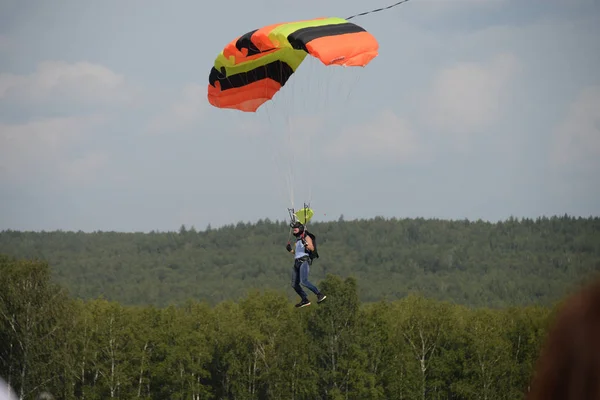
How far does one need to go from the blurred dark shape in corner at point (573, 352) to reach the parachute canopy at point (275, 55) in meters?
17.9

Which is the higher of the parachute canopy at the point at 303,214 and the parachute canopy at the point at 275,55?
the parachute canopy at the point at 275,55

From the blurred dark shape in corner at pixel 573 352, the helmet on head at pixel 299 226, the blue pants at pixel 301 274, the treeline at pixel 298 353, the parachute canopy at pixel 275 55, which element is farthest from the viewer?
the treeline at pixel 298 353

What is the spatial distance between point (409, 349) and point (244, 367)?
11.9 metres

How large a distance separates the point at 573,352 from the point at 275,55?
22076 mm

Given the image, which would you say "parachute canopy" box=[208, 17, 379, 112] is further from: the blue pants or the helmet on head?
the blue pants

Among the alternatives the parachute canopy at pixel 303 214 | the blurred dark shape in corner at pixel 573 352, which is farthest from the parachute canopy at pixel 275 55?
the blurred dark shape in corner at pixel 573 352

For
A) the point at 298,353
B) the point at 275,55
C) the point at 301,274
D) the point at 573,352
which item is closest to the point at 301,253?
the point at 301,274

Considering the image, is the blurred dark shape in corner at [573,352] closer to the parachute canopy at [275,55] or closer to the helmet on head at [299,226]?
the parachute canopy at [275,55]

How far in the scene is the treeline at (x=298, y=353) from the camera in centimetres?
6631

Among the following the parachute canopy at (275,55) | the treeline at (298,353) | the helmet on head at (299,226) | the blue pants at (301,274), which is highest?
the parachute canopy at (275,55)

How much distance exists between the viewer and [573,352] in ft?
4.95

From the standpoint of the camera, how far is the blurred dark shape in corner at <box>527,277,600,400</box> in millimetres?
1490

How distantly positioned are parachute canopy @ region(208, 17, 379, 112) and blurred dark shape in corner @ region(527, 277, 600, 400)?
17.9m

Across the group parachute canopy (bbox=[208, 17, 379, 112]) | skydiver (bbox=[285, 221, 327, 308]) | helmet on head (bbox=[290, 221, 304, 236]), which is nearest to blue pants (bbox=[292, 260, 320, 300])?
skydiver (bbox=[285, 221, 327, 308])
